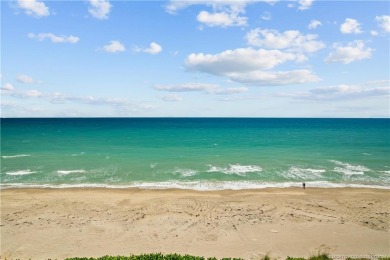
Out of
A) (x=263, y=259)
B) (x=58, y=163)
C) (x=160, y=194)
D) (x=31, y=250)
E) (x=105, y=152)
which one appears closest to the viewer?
(x=263, y=259)

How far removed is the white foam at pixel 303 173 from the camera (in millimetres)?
34425

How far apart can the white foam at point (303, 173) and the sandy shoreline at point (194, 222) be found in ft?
19.7

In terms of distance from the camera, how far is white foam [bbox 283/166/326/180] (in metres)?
34.4

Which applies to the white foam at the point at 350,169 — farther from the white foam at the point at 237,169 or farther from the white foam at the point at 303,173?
the white foam at the point at 237,169

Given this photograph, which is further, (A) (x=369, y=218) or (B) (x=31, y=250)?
(A) (x=369, y=218)

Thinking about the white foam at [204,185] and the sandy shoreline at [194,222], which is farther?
the white foam at [204,185]

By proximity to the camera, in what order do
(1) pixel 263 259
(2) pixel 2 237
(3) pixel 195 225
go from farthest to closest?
(3) pixel 195 225 < (2) pixel 2 237 < (1) pixel 263 259

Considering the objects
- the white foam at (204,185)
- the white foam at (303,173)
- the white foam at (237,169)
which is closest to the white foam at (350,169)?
the white foam at (303,173)

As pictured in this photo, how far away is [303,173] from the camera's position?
3594 centimetres

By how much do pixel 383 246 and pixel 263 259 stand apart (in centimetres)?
796

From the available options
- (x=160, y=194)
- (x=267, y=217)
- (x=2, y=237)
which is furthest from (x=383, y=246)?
(x=2, y=237)

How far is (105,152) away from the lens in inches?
2024

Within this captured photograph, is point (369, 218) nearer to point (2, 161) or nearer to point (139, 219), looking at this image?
point (139, 219)

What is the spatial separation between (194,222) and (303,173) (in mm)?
20405
